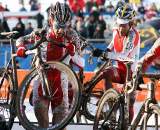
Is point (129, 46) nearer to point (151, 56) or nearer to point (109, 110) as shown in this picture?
point (109, 110)

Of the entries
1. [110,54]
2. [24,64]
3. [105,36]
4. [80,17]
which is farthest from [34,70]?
[80,17]

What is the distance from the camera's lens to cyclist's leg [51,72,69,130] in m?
8.32

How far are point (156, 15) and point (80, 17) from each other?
240cm

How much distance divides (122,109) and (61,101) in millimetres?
872

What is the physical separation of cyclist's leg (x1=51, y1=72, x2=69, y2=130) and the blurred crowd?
11084 millimetres

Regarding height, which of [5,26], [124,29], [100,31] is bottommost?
[100,31]

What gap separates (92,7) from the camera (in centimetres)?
2139

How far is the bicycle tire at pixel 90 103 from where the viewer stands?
947cm

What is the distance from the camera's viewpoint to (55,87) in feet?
27.9

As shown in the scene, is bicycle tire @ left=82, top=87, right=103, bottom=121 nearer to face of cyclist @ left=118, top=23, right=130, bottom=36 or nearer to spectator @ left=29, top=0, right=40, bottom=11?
face of cyclist @ left=118, top=23, right=130, bottom=36

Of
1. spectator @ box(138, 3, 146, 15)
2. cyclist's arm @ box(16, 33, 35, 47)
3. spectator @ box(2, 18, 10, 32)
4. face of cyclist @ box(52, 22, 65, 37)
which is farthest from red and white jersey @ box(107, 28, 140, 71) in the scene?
spectator @ box(138, 3, 146, 15)

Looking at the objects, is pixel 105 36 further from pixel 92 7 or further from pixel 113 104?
pixel 113 104

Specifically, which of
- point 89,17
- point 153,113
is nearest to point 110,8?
point 89,17

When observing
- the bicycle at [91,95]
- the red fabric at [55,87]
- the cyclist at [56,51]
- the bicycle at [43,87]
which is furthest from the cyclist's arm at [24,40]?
the bicycle at [91,95]
